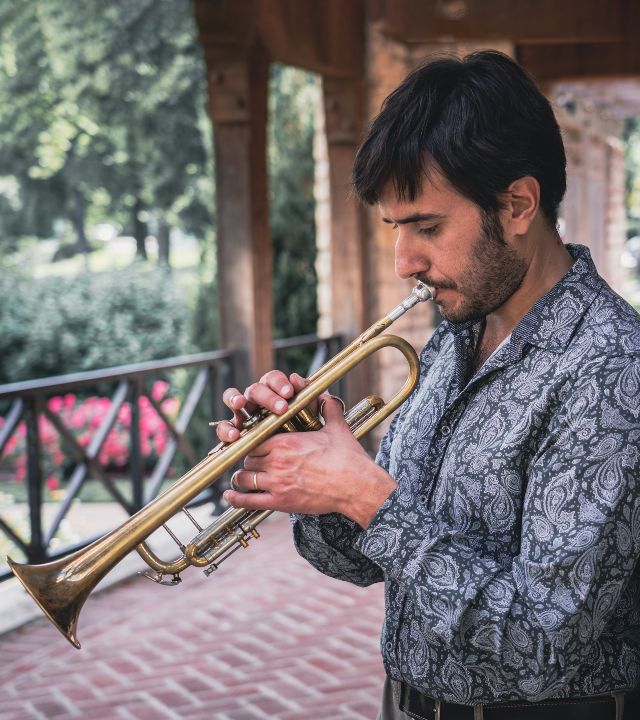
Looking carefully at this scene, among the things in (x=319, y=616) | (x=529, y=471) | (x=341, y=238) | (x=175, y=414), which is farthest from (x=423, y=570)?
(x=175, y=414)

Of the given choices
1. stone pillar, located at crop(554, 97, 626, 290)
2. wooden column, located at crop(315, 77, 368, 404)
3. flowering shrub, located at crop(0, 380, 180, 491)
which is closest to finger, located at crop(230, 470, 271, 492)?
wooden column, located at crop(315, 77, 368, 404)

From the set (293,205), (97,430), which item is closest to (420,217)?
(97,430)

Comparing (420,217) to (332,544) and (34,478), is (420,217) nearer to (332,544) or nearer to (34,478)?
(332,544)

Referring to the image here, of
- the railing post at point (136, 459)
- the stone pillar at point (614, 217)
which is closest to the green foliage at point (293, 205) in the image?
the railing post at point (136, 459)

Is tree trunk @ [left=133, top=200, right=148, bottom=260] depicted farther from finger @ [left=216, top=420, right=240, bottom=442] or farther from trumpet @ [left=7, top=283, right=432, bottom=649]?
finger @ [left=216, top=420, right=240, bottom=442]

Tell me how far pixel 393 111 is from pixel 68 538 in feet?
19.8

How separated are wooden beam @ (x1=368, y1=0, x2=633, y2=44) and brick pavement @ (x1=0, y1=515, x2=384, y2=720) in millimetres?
3464

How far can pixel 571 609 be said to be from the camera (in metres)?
1.42

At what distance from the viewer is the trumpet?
171cm

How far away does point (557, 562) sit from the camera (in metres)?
1.42

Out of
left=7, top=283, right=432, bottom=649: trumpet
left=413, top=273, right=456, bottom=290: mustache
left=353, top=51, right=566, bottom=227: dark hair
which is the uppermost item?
left=353, top=51, right=566, bottom=227: dark hair

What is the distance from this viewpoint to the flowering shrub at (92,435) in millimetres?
9945

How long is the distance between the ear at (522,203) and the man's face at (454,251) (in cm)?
2

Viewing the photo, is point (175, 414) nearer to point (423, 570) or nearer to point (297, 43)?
point (297, 43)
